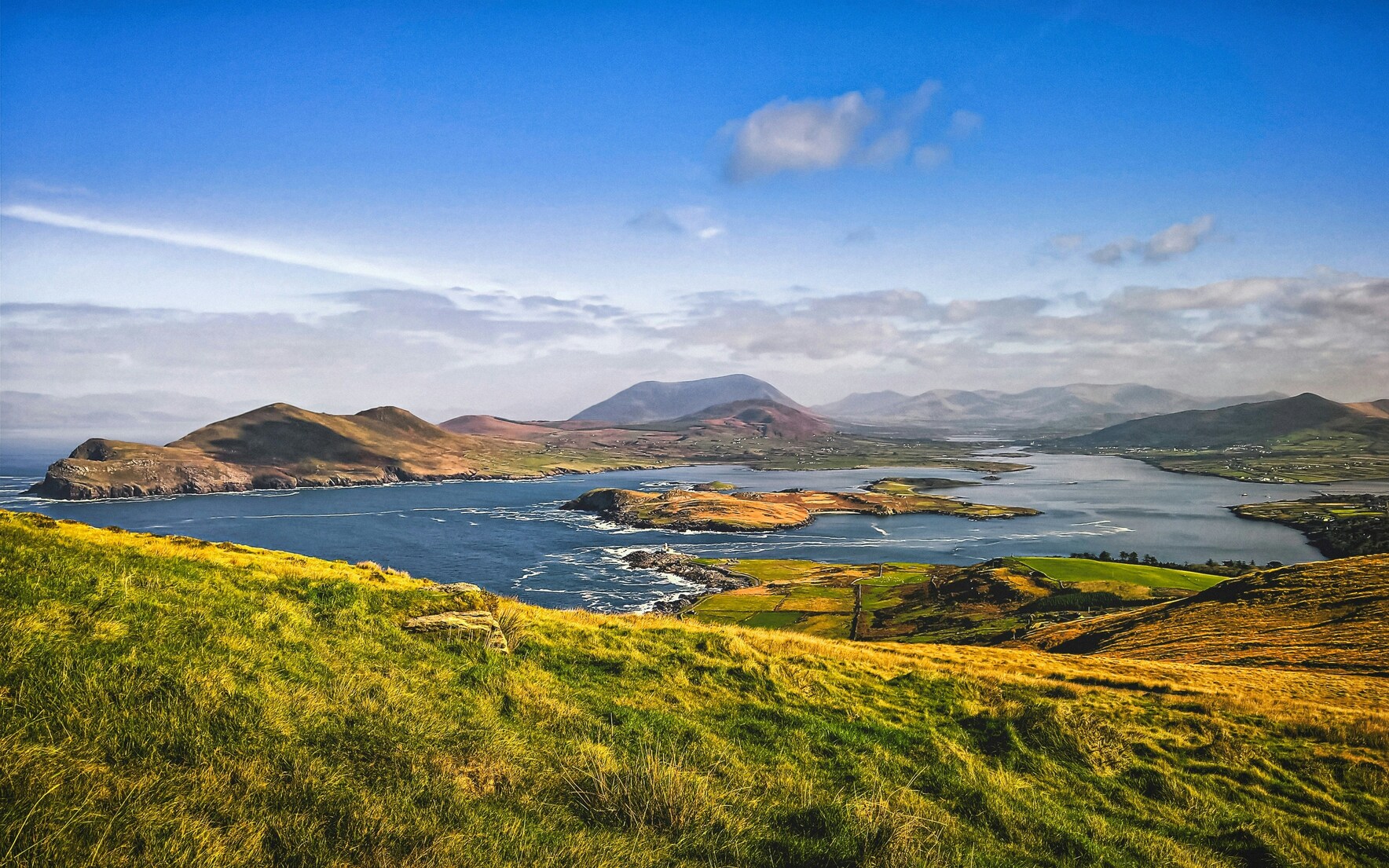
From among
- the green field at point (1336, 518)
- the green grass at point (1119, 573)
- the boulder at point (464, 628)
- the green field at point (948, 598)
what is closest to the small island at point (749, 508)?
the green field at point (948, 598)

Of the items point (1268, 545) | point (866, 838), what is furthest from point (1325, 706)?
point (1268, 545)

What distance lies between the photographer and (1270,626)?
1492 inches

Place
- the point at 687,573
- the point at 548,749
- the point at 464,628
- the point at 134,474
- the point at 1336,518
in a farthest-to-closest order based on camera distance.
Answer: the point at 134,474 < the point at 1336,518 < the point at 687,573 < the point at 464,628 < the point at 548,749

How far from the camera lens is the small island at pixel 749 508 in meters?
139

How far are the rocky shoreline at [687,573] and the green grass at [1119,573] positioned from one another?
39.5 metres

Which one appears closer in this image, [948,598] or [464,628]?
[464,628]

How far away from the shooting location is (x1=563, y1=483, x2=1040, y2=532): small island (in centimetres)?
13888

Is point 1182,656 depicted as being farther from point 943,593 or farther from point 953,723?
point 943,593

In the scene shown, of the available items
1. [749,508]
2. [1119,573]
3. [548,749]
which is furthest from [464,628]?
A: [749,508]

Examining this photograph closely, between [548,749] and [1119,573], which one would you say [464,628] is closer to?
[548,749]

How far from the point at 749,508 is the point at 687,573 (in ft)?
205

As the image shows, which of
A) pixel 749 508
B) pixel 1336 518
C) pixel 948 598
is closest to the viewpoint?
pixel 948 598

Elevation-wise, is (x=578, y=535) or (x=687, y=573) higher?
(x=578, y=535)

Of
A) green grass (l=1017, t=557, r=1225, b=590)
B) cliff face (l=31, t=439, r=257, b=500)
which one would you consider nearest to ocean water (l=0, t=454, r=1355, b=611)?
cliff face (l=31, t=439, r=257, b=500)
